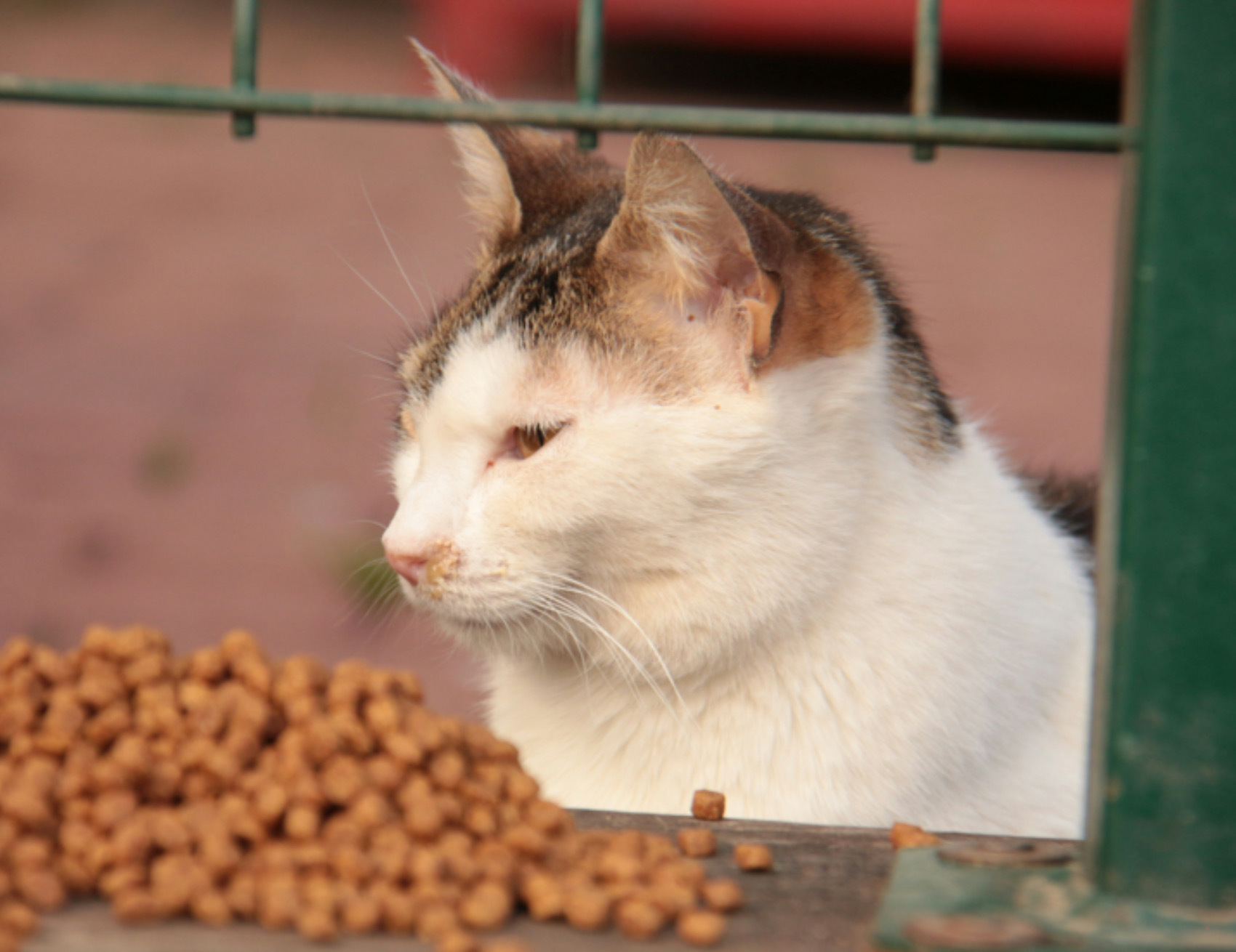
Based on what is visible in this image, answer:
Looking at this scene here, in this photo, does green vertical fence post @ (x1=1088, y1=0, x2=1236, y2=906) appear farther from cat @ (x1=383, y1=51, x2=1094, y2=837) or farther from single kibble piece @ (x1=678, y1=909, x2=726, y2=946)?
cat @ (x1=383, y1=51, x2=1094, y2=837)

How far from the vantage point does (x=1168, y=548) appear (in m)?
0.92

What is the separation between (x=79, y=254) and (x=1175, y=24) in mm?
5335

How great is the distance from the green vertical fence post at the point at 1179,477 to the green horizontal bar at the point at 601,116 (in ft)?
0.27

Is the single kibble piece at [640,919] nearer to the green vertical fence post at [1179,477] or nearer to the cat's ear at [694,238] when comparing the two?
the green vertical fence post at [1179,477]

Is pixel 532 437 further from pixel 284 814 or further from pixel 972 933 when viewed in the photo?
pixel 972 933

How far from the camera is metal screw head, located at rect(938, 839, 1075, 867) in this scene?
1070 millimetres

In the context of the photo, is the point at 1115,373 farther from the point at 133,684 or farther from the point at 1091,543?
the point at 1091,543

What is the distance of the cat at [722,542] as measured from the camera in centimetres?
162

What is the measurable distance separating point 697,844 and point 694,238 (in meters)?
0.74

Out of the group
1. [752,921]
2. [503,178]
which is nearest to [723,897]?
[752,921]

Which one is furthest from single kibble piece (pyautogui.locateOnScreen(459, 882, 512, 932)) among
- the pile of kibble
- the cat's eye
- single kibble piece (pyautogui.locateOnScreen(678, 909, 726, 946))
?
the cat's eye

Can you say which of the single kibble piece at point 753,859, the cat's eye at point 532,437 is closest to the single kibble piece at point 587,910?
the single kibble piece at point 753,859

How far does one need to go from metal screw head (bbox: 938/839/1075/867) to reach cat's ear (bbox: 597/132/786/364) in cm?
71

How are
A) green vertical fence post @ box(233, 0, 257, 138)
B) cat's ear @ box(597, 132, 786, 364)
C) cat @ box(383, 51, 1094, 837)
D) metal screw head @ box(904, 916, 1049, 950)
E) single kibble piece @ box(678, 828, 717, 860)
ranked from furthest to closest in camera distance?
cat @ box(383, 51, 1094, 837), cat's ear @ box(597, 132, 786, 364), single kibble piece @ box(678, 828, 717, 860), green vertical fence post @ box(233, 0, 257, 138), metal screw head @ box(904, 916, 1049, 950)
